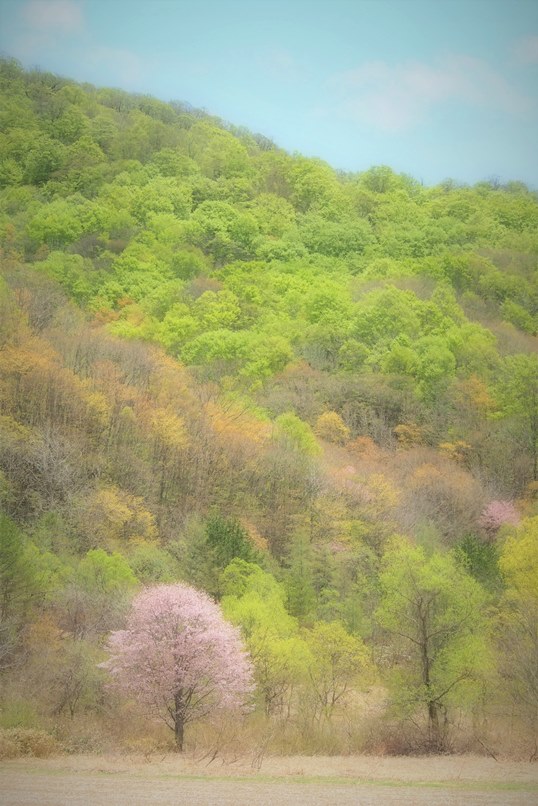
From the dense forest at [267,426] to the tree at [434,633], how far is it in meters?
0.07

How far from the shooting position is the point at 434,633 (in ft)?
77.2

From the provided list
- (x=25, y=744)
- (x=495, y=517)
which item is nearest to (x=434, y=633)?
(x=25, y=744)

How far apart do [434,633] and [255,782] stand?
26.9 feet

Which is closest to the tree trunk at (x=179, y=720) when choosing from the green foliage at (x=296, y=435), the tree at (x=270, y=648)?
the tree at (x=270, y=648)

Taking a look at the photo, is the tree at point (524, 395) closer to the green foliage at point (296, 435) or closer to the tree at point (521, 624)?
the green foliage at point (296, 435)

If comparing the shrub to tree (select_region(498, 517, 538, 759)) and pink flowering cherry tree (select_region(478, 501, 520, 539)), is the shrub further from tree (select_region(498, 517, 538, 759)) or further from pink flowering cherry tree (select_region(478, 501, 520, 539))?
pink flowering cherry tree (select_region(478, 501, 520, 539))

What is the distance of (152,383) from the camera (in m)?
41.5

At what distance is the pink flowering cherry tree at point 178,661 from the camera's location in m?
20.8

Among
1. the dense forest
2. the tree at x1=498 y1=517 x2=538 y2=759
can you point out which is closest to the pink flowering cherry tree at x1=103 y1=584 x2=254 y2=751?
the dense forest

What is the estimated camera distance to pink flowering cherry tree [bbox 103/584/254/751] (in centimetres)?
2084

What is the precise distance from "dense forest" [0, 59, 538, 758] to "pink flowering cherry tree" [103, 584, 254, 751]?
89cm

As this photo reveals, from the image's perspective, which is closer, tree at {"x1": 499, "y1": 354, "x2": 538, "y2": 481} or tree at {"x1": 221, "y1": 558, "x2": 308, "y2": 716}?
tree at {"x1": 221, "y1": 558, "x2": 308, "y2": 716}

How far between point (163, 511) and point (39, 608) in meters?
10.6

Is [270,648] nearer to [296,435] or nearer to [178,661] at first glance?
[178,661]
